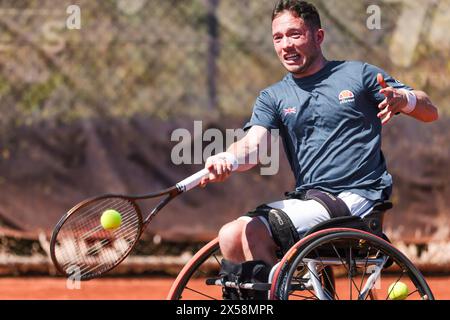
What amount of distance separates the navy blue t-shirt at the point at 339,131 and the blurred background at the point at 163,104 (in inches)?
102

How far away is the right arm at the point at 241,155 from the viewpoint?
325 centimetres

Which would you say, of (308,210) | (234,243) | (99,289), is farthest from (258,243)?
(99,289)

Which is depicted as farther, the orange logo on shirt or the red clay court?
the red clay court

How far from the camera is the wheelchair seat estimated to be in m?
3.09

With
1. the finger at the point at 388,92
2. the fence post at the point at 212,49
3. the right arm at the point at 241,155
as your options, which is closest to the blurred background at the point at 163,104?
the fence post at the point at 212,49

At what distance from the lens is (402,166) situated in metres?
6.10

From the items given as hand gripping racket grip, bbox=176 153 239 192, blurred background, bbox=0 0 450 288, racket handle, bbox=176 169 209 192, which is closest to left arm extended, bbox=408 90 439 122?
hand gripping racket grip, bbox=176 153 239 192

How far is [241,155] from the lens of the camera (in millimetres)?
3400

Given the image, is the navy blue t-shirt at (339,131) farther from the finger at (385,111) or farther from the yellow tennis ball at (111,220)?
the yellow tennis ball at (111,220)

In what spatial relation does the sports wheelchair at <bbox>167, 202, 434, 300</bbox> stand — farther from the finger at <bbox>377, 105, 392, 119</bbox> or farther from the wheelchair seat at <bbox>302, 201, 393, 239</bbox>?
the finger at <bbox>377, 105, 392, 119</bbox>

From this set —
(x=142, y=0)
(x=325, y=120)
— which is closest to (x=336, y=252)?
(x=325, y=120)

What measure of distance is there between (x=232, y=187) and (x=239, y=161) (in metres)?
2.72

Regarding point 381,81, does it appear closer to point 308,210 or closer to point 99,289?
point 308,210
